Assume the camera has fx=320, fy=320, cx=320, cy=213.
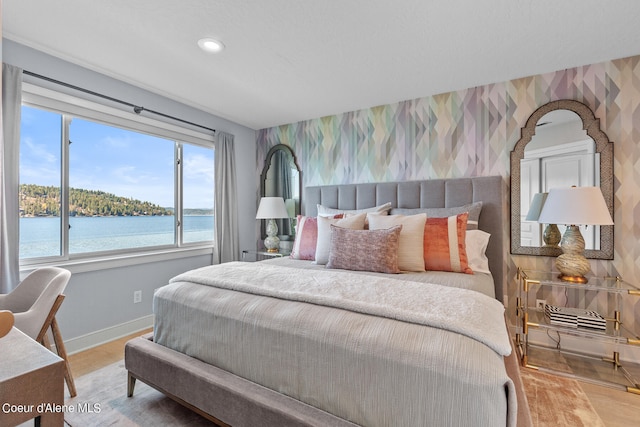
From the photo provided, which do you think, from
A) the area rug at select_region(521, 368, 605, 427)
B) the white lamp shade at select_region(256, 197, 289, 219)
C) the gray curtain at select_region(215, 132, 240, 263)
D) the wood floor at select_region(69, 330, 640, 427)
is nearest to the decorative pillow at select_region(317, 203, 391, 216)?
the white lamp shade at select_region(256, 197, 289, 219)

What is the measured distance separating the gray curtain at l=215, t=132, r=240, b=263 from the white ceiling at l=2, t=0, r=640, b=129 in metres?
0.95

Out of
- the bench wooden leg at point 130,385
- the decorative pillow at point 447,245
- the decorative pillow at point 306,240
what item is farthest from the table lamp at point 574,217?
the bench wooden leg at point 130,385

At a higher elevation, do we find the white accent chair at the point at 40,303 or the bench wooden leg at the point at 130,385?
the white accent chair at the point at 40,303

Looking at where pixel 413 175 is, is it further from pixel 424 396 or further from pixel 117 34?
pixel 117 34

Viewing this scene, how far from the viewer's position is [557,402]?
2000 mm

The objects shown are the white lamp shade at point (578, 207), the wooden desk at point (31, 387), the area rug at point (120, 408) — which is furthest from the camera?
the white lamp shade at point (578, 207)

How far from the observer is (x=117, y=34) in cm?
223

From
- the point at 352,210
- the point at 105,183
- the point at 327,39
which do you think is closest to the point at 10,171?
the point at 105,183

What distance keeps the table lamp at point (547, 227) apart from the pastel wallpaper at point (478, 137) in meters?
0.18

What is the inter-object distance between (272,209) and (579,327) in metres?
3.10

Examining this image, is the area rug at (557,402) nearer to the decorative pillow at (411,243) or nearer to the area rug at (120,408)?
the decorative pillow at (411,243)

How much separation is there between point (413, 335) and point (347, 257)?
125cm

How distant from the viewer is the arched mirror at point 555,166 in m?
2.58

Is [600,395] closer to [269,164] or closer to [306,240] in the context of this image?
[306,240]
